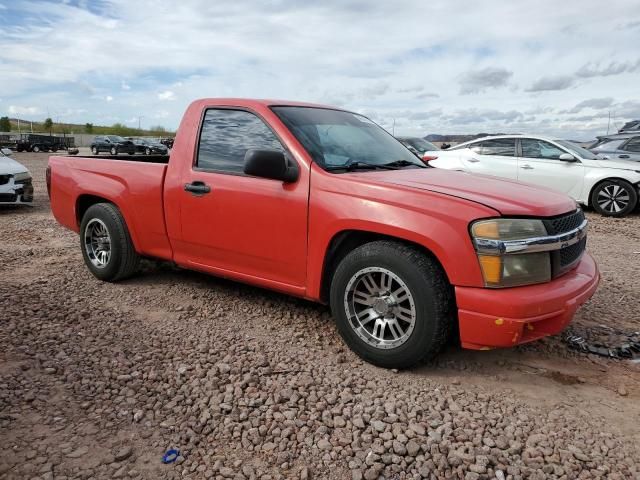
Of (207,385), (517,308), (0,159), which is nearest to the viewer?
(517,308)

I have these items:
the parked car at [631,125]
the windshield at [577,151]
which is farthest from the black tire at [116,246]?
the parked car at [631,125]

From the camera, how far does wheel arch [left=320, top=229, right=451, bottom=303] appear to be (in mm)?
3346

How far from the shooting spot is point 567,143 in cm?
1044

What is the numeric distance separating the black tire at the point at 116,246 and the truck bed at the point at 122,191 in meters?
0.09

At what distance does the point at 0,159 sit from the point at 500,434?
10331 millimetres

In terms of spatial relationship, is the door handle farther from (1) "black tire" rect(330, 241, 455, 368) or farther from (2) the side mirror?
(1) "black tire" rect(330, 241, 455, 368)

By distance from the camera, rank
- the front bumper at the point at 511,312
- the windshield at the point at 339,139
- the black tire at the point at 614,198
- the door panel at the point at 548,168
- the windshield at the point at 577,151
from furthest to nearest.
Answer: the windshield at the point at 577,151 → the door panel at the point at 548,168 → the black tire at the point at 614,198 → the windshield at the point at 339,139 → the front bumper at the point at 511,312

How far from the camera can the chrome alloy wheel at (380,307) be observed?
3.13 metres

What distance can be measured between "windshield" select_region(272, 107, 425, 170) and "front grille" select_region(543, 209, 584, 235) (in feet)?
4.29

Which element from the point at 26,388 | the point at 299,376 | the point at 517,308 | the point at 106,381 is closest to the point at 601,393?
the point at 517,308

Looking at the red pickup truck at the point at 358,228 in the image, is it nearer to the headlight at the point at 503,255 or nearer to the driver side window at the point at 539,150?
the headlight at the point at 503,255

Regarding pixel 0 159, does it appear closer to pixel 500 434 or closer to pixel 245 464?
pixel 245 464

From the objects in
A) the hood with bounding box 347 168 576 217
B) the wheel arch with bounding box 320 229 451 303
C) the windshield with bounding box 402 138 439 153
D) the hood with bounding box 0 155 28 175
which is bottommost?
the wheel arch with bounding box 320 229 451 303

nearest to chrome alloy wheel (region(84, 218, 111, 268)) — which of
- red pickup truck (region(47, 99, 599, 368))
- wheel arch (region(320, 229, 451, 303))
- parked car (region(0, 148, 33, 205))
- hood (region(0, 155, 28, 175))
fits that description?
red pickup truck (region(47, 99, 599, 368))
